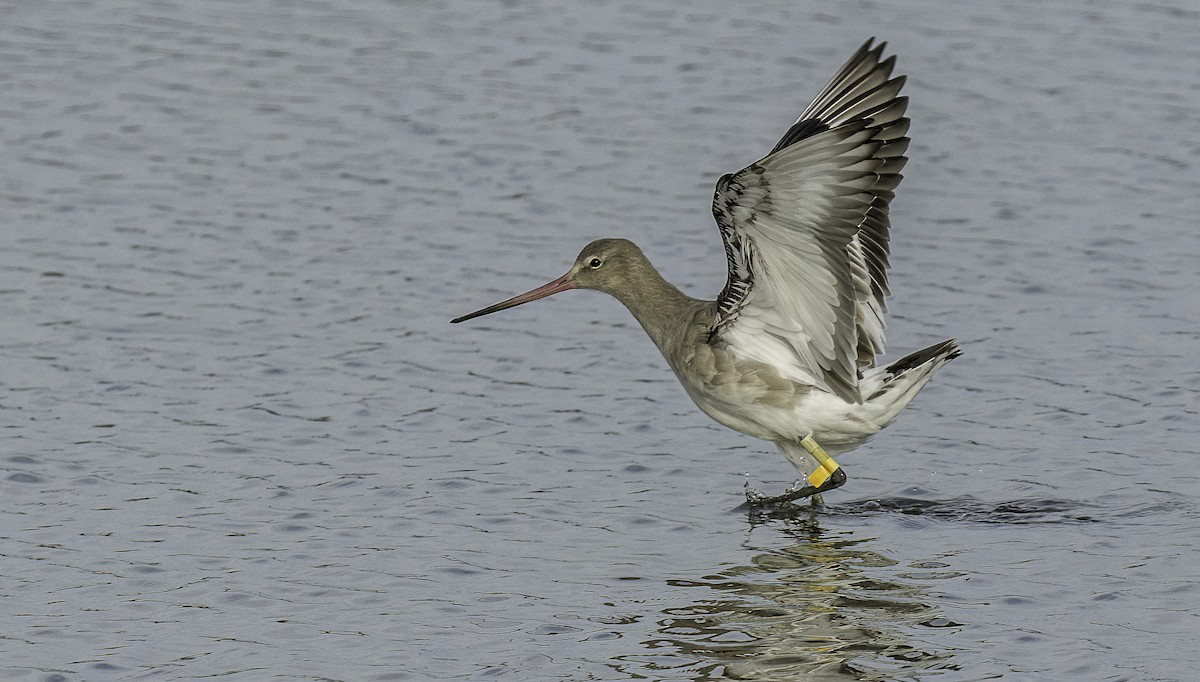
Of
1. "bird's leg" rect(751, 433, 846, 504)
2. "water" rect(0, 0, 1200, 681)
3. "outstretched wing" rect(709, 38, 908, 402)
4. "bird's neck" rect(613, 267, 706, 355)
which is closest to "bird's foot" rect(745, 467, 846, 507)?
"bird's leg" rect(751, 433, 846, 504)

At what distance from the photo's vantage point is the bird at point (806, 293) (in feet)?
27.4

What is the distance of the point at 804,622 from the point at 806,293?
178cm

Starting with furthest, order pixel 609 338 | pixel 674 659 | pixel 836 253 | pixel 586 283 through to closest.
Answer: pixel 609 338
pixel 586 283
pixel 836 253
pixel 674 659

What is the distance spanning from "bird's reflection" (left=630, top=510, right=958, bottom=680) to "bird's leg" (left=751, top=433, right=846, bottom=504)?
493mm

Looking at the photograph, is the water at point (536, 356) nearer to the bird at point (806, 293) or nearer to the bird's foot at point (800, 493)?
the bird's foot at point (800, 493)

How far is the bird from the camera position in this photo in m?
8.34

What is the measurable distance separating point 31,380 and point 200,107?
573cm

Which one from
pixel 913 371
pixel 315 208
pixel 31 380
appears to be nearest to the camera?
pixel 913 371

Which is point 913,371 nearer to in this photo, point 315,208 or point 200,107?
point 315,208

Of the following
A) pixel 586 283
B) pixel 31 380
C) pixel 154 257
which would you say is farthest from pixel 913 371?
pixel 154 257

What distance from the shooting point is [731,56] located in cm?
1795

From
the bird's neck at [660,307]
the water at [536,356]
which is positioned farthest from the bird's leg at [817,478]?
the bird's neck at [660,307]

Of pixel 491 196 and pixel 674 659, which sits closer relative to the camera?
pixel 674 659

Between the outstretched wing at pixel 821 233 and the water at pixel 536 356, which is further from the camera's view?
the outstretched wing at pixel 821 233
